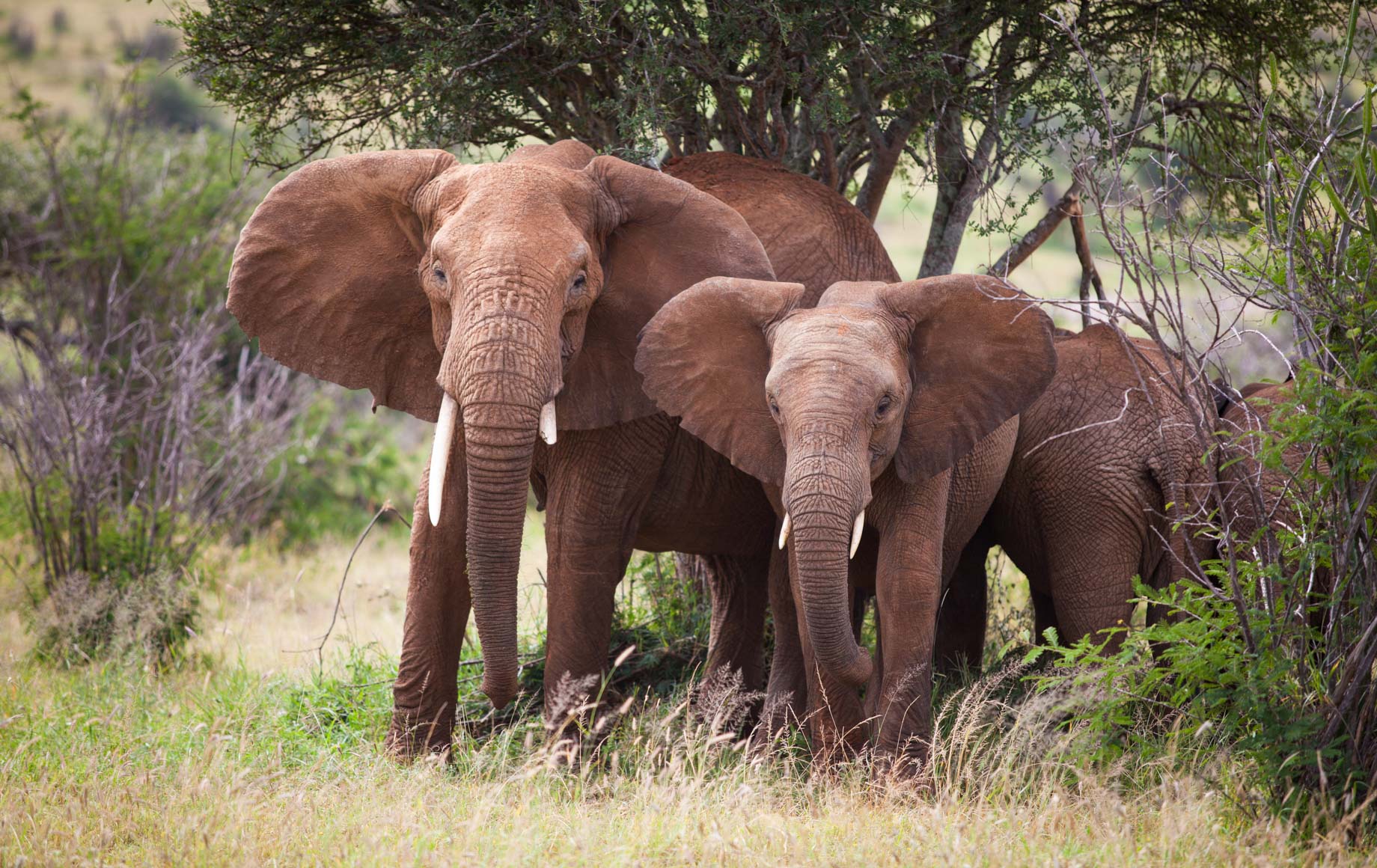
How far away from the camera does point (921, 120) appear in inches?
297

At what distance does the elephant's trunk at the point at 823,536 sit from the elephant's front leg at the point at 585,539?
1159 mm

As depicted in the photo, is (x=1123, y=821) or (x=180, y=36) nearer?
(x=1123, y=821)

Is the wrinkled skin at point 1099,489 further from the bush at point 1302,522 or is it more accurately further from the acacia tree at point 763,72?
the acacia tree at point 763,72

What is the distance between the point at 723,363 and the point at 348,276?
158 cm

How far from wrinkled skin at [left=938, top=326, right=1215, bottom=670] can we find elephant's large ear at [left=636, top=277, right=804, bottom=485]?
1.35 metres

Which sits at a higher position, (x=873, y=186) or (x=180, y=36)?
(x=180, y=36)

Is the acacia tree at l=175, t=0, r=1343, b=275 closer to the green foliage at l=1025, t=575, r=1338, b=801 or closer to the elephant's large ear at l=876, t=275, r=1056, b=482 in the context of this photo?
the elephant's large ear at l=876, t=275, r=1056, b=482

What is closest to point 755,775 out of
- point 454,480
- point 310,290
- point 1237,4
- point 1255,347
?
point 454,480

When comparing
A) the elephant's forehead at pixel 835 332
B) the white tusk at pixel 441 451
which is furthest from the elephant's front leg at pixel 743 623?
the white tusk at pixel 441 451

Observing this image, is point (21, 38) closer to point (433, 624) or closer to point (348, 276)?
point (348, 276)

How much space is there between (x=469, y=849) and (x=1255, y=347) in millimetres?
15584

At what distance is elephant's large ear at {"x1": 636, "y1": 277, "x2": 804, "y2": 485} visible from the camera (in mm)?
5473

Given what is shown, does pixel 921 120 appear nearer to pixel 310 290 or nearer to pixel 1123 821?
pixel 310 290

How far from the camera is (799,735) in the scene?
238 inches
